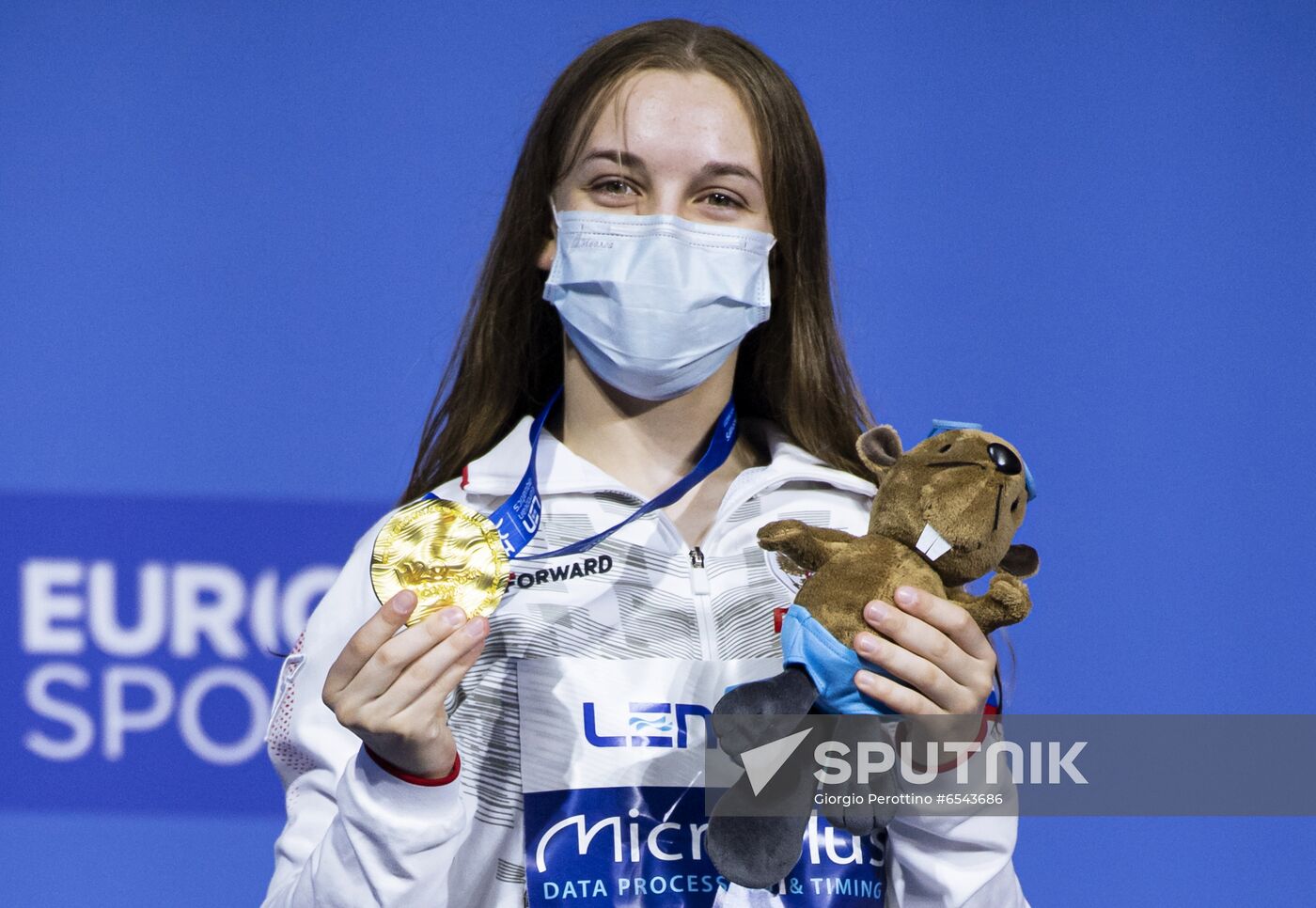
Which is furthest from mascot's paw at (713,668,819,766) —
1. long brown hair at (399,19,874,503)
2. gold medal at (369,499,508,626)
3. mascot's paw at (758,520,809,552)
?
long brown hair at (399,19,874,503)

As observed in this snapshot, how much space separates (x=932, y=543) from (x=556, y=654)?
407mm

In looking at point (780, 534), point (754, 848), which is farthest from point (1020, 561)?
point (754, 848)

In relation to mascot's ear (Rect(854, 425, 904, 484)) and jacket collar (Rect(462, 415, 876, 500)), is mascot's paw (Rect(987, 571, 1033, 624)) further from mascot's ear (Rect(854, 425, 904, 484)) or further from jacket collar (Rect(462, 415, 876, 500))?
jacket collar (Rect(462, 415, 876, 500))

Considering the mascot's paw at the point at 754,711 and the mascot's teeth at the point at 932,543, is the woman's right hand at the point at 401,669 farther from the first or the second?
the mascot's teeth at the point at 932,543

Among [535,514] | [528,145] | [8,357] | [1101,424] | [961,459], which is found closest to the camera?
[961,459]

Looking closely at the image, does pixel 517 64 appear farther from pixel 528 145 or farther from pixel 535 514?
pixel 535 514

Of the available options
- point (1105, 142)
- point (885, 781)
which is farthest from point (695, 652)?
point (1105, 142)

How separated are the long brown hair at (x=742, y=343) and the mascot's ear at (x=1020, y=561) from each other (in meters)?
0.37

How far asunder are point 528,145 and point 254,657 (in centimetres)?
86

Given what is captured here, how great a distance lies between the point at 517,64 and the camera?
1977mm

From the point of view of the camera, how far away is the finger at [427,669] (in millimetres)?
1056

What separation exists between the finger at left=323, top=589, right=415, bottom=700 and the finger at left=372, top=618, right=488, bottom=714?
0.03m

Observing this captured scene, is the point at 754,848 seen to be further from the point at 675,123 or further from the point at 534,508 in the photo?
the point at 675,123

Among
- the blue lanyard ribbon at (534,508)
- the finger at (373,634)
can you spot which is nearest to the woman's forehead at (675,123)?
the blue lanyard ribbon at (534,508)
